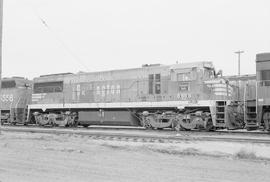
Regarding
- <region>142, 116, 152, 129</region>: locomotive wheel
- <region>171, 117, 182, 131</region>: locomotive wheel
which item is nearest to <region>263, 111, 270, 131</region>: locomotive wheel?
<region>171, 117, 182, 131</region>: locomotive wheel

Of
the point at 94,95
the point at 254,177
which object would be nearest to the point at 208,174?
the point at 254,177

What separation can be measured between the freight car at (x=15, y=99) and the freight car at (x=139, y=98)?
3.99 feet

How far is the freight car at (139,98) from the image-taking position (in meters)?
17.8

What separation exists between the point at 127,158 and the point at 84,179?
2.35 metres

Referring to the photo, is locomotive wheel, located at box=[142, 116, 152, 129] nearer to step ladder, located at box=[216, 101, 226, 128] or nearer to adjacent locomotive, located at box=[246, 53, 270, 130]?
step ladder, located at box=[216, 101, 226, 128]

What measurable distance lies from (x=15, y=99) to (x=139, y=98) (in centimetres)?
1001

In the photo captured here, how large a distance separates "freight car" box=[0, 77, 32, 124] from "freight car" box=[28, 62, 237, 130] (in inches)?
47.9

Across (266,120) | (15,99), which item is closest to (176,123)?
(266,120)

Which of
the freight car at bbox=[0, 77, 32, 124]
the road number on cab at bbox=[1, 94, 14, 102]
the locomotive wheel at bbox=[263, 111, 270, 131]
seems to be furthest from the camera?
the road number on cab at bbox=[1, 94, 14, 102]

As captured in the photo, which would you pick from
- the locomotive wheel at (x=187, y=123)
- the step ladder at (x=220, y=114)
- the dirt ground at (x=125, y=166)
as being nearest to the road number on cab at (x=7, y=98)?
the locomotive wheel at (x=187, y=123)

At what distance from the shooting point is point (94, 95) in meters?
21.9

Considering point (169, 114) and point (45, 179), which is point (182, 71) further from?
point (45, 179)

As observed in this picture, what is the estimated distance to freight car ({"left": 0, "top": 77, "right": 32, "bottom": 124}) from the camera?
25.6 meters

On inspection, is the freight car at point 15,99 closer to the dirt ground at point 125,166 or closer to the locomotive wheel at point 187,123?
the locomotive wheel at point 187,123
